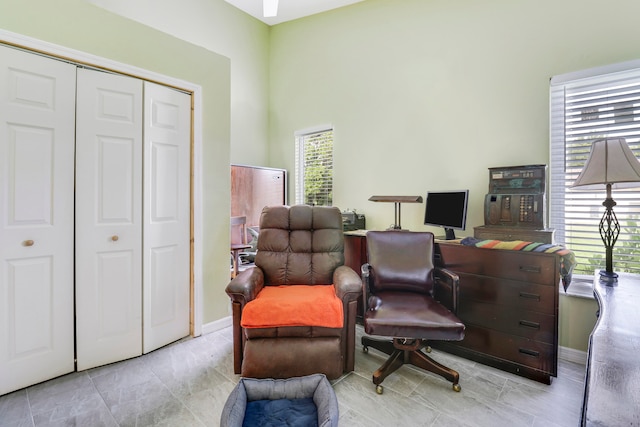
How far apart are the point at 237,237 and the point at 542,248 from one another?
2900 mm

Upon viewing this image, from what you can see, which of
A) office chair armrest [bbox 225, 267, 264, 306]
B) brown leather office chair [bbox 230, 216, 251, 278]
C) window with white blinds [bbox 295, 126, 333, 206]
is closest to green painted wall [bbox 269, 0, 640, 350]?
window with white blinds [bbox 295, 126, 333, 206]

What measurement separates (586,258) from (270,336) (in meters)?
2.45

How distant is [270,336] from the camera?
193 cm

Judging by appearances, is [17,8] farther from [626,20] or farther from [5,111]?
[626,20]

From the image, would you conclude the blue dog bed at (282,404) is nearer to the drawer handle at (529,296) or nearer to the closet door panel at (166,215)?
the closet door panel at (166,215)

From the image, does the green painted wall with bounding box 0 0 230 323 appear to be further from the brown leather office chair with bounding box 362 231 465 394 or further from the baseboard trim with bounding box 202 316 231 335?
the brown leather office chair with bounding box 362 231 465 394

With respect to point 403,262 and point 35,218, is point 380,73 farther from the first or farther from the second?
point 35,218

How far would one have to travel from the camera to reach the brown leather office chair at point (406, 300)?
5.85 feet

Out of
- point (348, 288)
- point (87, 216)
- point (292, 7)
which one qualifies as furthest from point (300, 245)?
point (292, 7)

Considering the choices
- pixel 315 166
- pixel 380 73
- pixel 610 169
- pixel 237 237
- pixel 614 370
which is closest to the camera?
pixel 614 370

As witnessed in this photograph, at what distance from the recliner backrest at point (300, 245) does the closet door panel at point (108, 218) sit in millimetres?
996

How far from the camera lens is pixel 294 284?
246 centimetres

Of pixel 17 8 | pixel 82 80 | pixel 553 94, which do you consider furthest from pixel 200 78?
pixel 553 94

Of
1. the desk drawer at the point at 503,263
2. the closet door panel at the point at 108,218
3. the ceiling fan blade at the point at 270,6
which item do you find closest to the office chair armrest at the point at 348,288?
the desk drawer at the point at 503,263
